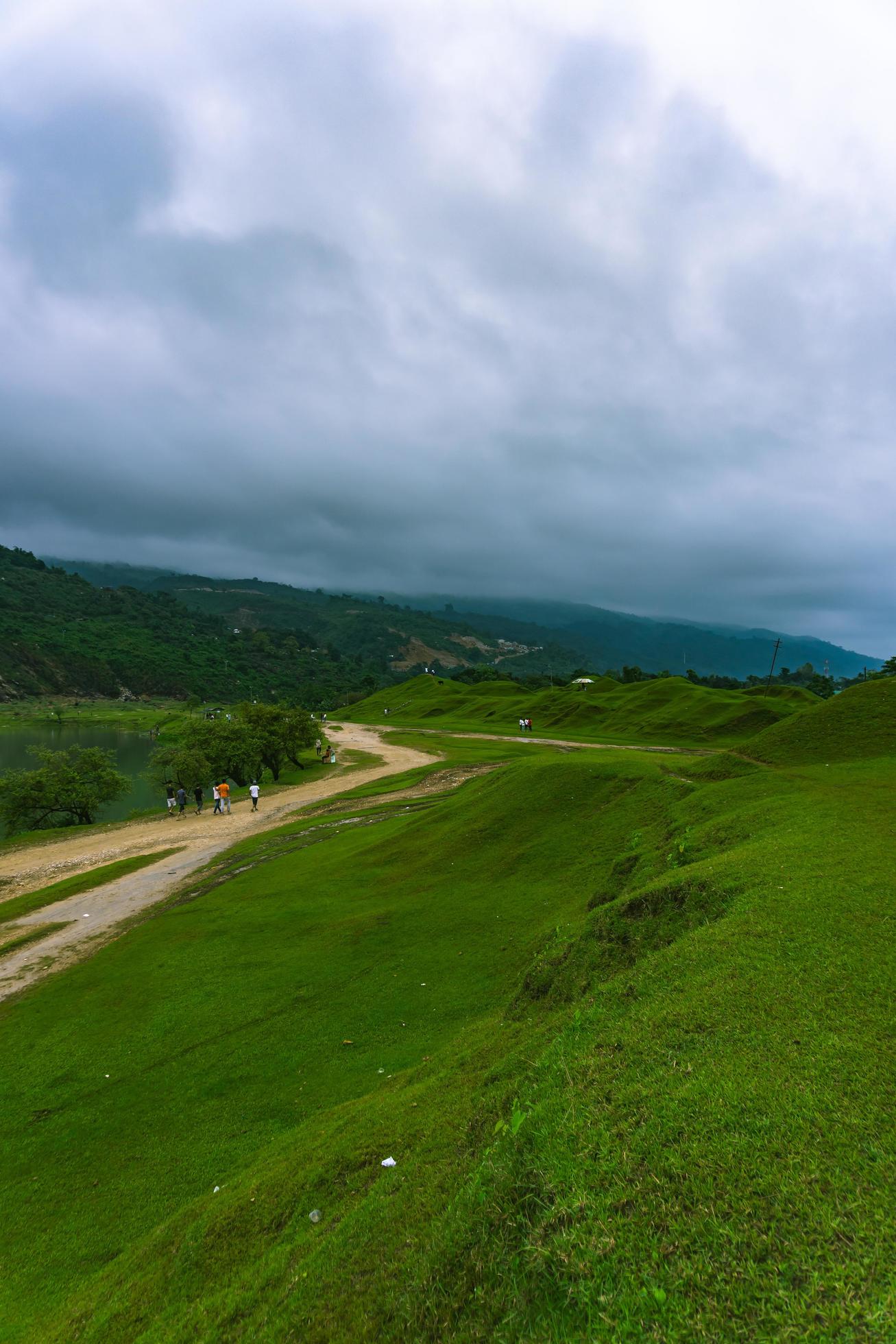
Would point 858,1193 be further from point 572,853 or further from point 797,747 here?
point 797,747

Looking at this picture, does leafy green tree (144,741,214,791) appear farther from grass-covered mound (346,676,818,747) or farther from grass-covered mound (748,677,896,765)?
grass-covered mound (748,677,896,765)

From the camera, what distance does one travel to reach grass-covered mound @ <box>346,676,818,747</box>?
55.6m

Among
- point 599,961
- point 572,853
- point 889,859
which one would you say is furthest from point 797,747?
point 599,961

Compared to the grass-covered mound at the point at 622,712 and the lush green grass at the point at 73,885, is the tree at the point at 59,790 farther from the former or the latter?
the grass-covered mound at the point at 622,712

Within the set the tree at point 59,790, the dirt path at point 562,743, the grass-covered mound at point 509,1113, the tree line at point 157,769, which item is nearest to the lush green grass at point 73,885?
the grass-covered mound at point 509,1113

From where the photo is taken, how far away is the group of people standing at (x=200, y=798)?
40.4 metres

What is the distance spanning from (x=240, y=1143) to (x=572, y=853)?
11565 millimetres

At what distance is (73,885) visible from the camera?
85.6ft

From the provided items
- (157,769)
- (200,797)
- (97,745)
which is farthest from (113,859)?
(97,745)

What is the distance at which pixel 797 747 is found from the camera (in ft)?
59.3

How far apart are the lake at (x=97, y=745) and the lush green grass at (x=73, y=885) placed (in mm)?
32722

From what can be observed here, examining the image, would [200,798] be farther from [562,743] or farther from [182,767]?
[562,743]

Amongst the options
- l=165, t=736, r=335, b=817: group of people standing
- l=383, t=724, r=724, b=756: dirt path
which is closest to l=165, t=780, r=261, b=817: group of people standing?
l=165, t=736, r=335, b=817: group of people standing

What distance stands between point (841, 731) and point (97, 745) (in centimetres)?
10400
